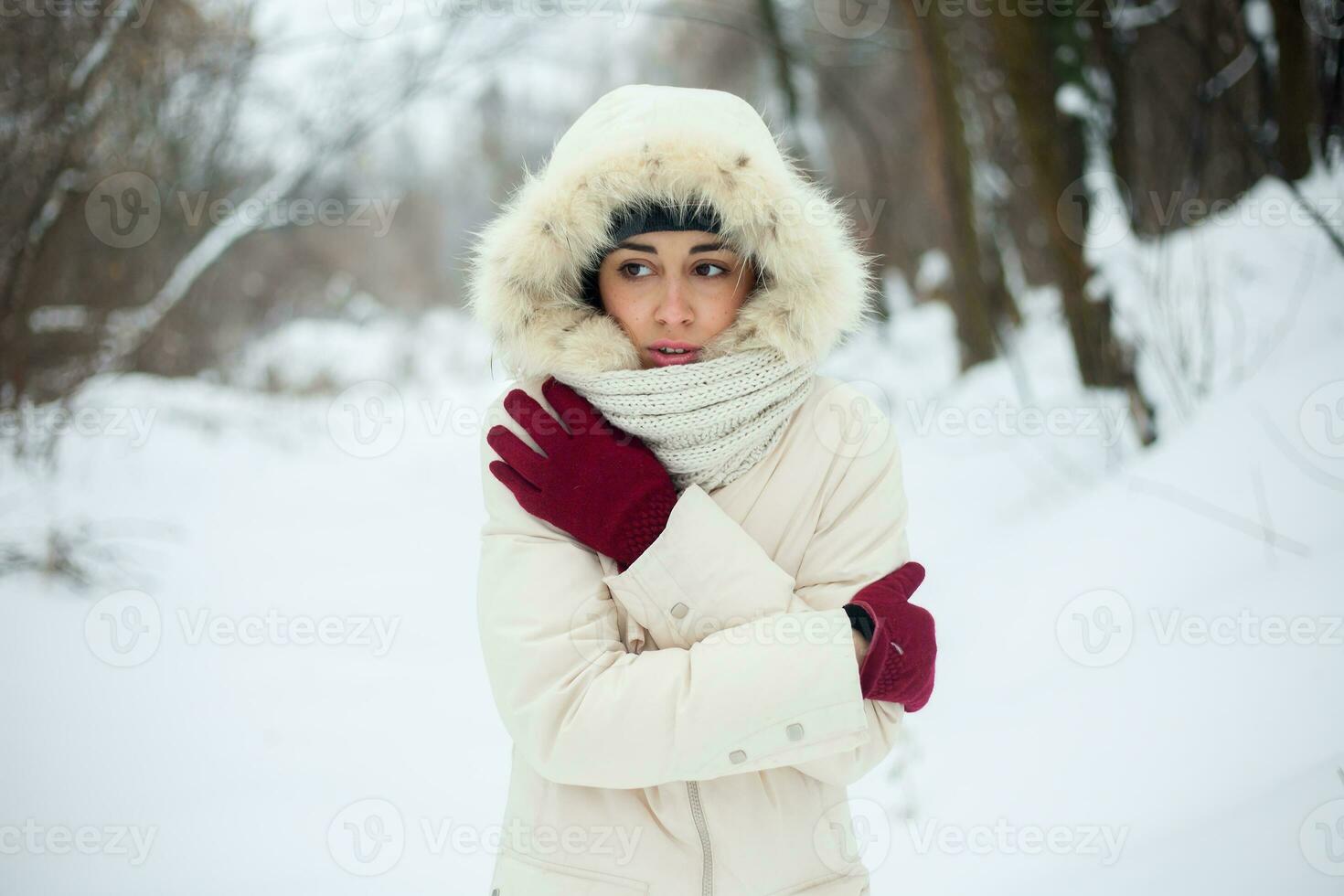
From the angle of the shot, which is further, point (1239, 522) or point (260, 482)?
point (260, 482)

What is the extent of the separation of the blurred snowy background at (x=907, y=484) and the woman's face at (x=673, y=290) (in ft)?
1.31

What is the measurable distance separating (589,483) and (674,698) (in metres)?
0.36

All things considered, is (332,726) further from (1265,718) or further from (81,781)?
(1265,718)

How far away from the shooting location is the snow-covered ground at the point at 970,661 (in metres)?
2.33

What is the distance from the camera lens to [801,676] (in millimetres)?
1230

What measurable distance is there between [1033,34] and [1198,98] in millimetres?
999

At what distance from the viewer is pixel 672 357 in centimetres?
151

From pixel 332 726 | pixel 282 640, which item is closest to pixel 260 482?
pixel 282 640
